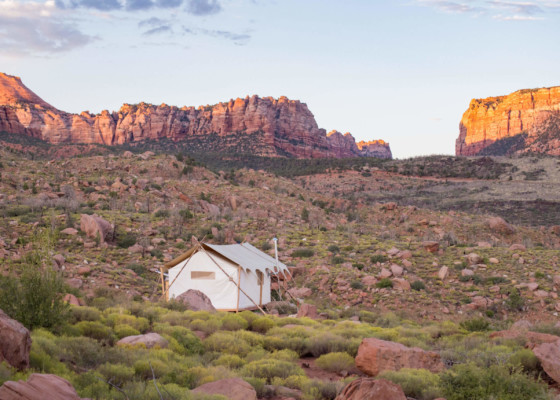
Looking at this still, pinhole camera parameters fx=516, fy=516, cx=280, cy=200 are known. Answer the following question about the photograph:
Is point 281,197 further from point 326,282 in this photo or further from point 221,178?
point 326,282

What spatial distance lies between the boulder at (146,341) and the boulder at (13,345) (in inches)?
100

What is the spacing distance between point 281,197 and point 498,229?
14.8 m

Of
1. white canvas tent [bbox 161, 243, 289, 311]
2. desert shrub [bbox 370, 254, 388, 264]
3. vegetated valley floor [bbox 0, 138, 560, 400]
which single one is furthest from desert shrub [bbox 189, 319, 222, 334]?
desert shrub [bbox 370, 254, 388, 264]

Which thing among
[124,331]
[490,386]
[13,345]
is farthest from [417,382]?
[13,345]

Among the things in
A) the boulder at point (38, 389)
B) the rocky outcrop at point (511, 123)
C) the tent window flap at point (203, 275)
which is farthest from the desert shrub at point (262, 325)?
the rocky outcrop at point (511, 123)

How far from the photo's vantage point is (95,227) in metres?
21.5

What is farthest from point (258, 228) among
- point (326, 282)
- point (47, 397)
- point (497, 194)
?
point (497, 194)

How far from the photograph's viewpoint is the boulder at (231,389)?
21.9 feet

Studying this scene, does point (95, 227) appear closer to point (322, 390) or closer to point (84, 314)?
point (84, 314)

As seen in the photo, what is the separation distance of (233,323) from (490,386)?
612cm

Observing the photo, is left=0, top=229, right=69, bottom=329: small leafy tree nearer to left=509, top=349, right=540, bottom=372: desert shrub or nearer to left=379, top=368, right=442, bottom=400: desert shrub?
left=379, top=368, right=442, bottom=400: desert shrub

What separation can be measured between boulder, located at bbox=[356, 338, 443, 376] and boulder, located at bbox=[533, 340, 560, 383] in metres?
1.57

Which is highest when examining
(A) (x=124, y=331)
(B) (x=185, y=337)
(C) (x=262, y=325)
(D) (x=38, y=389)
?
(D) (x=38, y=389)

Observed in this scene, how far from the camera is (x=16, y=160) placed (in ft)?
122
